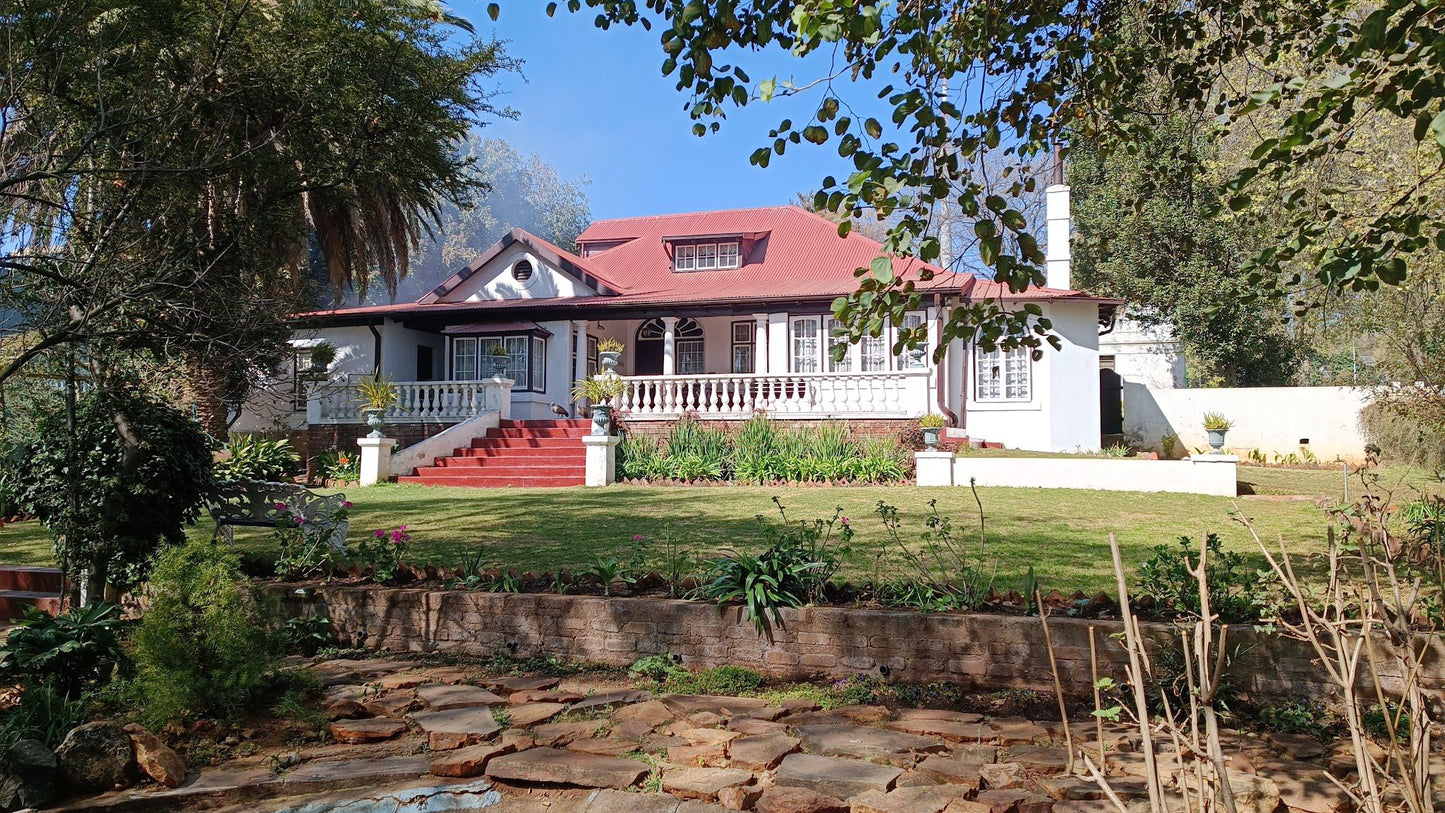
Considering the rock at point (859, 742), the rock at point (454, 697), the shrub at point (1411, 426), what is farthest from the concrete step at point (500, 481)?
the shrub at point (1411, 426)

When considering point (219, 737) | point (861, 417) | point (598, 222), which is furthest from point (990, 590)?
point (598, 222)

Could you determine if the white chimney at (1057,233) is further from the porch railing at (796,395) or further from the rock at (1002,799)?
the rock at (1002,799)

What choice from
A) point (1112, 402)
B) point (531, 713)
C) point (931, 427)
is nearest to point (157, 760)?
point (531, 713)

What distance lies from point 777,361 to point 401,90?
36.7 ft

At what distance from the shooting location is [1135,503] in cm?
1165

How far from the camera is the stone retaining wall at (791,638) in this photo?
456cm

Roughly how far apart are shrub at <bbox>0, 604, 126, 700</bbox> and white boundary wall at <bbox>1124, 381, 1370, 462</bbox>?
75.2 feet

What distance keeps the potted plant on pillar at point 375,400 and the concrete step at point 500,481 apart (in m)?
1.24

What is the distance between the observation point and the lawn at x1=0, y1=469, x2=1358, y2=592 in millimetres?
7816

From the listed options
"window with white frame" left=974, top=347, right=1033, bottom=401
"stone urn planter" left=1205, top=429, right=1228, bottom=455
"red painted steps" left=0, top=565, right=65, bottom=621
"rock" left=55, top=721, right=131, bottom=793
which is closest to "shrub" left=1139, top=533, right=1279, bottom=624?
"rock" left=55, top=721, right=131, bottom=793

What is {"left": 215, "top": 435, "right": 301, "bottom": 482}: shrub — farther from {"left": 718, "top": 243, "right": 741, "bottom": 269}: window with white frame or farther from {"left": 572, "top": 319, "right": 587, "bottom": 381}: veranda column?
{"left": 718, "top": 243, "right": 741, "bottom": 269}: window with white frame

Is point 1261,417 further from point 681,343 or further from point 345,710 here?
point 345,710

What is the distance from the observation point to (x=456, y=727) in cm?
435

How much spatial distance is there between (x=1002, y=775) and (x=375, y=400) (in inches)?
626
